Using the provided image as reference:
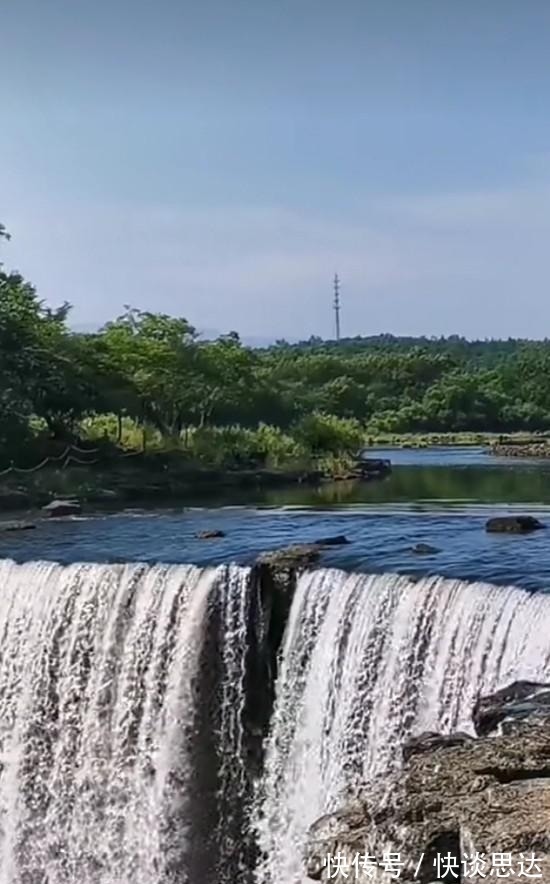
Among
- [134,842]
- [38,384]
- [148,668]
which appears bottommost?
[134,842]

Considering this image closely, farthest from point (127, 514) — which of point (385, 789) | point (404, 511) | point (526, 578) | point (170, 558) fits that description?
point (385, 789)

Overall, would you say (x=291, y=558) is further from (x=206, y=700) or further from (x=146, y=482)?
(x=146, y=482)

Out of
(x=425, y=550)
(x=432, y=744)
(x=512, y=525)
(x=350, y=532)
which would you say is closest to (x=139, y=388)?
(x=350, y=532)

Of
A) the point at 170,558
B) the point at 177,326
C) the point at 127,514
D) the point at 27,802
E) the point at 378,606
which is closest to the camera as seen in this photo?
the point at 378,606

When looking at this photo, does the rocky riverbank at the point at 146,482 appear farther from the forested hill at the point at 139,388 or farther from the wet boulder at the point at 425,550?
the wet boulder at the point at 425,550

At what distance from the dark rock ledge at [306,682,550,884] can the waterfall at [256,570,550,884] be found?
375cm

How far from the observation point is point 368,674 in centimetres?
1134

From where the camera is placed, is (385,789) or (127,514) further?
(127,514)

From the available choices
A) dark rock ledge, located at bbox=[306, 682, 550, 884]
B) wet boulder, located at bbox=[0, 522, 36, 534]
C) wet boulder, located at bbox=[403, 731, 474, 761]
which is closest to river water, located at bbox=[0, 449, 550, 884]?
Answer: wet boulder, located at bbox=[403, 731, 474, 761]

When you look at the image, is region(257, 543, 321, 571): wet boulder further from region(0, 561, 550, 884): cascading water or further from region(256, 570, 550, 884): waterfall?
region(256, 570, 550, 884): waterfall

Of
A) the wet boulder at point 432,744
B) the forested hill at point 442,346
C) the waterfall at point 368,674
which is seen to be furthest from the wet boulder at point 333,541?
the forested hill at point 442,346

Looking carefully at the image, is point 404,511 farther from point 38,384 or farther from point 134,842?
point 38,384

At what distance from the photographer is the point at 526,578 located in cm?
1255

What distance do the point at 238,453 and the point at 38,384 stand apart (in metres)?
6.27
